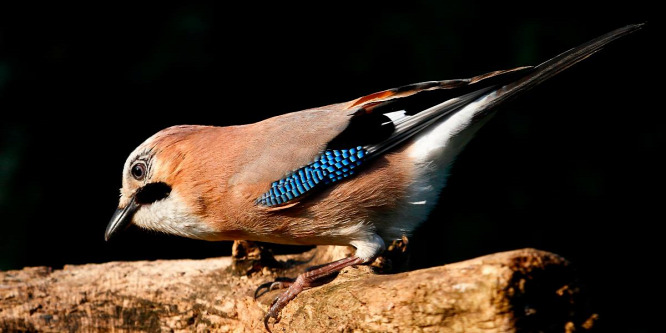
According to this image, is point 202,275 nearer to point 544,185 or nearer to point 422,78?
point 422,78

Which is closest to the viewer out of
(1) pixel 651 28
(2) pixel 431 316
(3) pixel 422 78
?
(2) pixel 431 316

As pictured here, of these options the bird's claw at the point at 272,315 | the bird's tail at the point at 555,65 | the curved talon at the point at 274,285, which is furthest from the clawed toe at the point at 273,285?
the bird's tail at the point at 555,65

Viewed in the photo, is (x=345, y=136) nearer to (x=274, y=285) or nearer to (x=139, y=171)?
(x=274, y=285)

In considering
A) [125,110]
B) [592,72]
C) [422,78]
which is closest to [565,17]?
[592,72]

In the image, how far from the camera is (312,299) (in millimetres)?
2354

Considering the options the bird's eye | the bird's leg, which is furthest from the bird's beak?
the bird's leg

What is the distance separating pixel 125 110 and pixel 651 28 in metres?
3.37

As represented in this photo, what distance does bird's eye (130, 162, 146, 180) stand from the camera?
3.03 metres

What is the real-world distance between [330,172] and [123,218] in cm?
97

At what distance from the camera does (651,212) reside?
4.44m

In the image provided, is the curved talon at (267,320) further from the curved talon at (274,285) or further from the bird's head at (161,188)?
the bird's head at (161,188)

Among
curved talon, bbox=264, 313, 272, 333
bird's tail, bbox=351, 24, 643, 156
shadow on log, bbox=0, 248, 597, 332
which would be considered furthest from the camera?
bird's tail, bbox=351, 24, 643, 156

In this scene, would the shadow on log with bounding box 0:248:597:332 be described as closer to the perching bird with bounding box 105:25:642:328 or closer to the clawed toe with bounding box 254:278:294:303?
the clawed toe with bounding box 254:278:294:303

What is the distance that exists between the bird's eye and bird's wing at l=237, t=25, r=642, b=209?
0.48 meters
